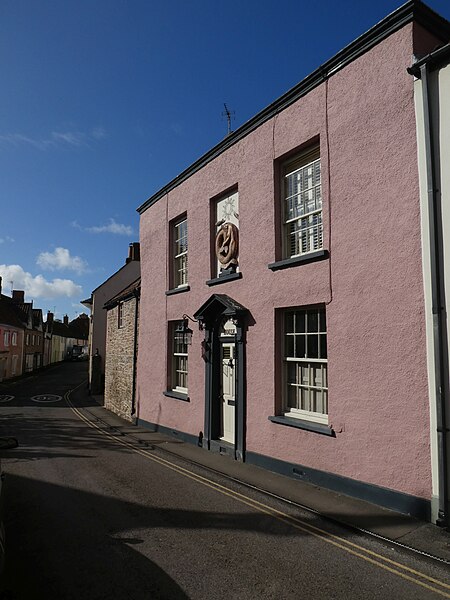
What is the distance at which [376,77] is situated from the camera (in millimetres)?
7039

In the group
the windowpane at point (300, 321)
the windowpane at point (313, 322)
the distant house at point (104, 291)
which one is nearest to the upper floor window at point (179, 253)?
the windowpane at point (300, 321)

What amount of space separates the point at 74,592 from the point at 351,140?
7.42m

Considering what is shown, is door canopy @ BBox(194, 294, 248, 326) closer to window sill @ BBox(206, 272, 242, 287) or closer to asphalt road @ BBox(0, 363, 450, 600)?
window sill @ BBox(206, 272, 242, 287)

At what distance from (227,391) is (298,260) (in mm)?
3923

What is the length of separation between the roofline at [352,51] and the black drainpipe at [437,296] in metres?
0.99

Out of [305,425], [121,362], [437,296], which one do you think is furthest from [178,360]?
[437,296]

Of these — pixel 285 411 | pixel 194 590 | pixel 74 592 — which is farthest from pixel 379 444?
pixel 74 592

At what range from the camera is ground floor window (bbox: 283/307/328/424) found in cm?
795

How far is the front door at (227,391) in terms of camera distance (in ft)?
33.3

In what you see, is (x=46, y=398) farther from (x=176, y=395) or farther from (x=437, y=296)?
(x=437, y=296)

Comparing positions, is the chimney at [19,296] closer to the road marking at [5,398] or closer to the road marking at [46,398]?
the road marking at [5,398]

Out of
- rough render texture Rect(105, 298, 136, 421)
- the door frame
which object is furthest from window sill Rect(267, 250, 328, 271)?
rough render texture Rect(105, 298, 136, 421)

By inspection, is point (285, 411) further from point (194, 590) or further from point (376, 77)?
point (376, 77)

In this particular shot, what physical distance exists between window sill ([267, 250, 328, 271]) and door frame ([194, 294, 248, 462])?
133 centimetres
